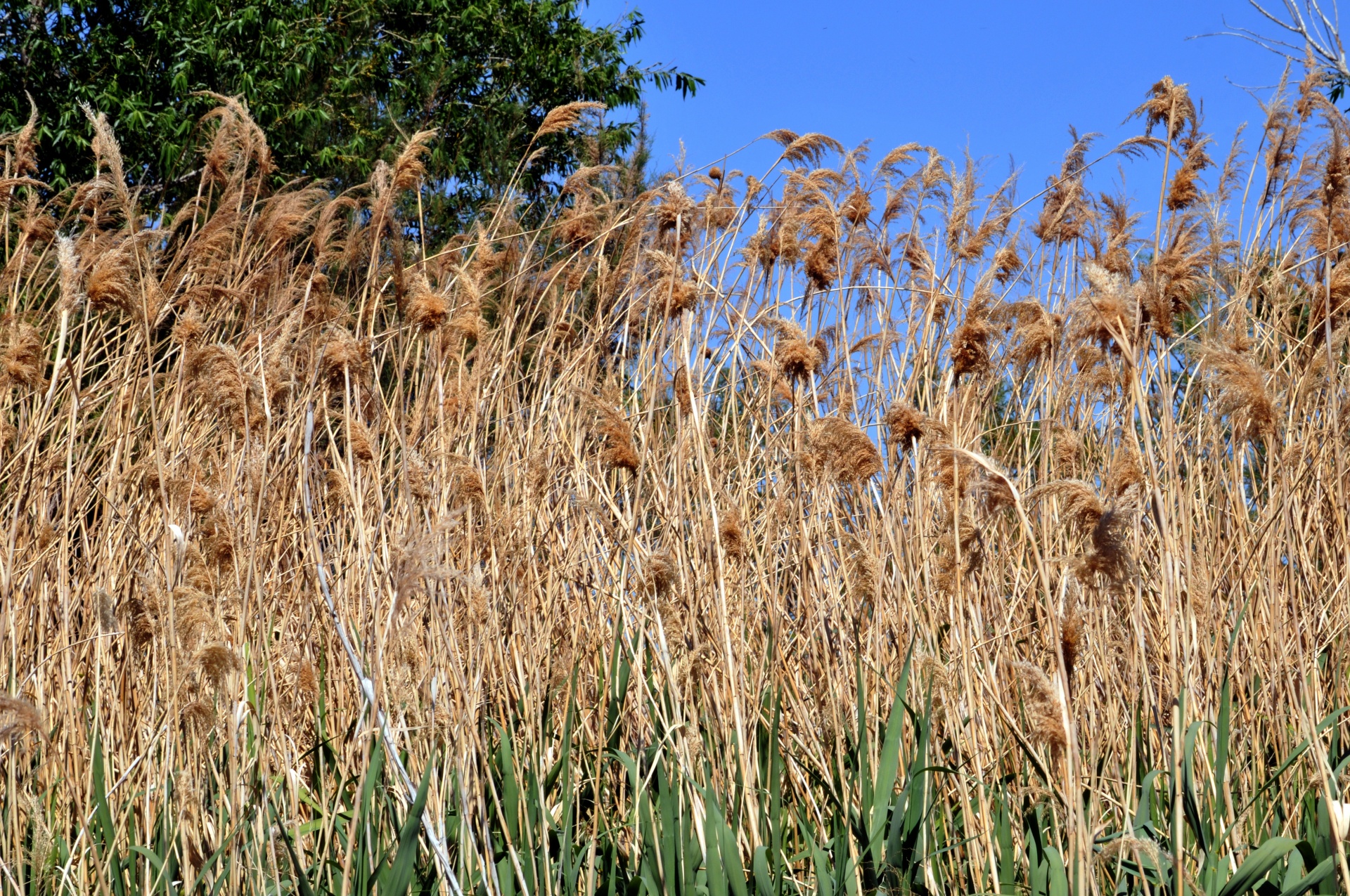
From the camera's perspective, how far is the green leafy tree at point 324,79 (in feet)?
26.3

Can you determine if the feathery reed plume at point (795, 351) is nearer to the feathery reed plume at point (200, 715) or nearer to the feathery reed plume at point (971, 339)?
the feathery reed plume at point (971, 339)

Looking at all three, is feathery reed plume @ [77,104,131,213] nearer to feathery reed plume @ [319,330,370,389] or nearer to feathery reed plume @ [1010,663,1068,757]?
feathery reed plume @ [319,330,370,389]

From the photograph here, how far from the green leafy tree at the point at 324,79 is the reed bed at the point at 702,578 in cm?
362

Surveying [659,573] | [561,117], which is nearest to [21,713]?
[659,573]

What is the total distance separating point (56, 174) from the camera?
7.54 metres

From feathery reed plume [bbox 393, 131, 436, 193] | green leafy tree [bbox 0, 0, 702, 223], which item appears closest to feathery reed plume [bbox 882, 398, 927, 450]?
feathery reed plume [bbox 393, 131, 436, 193]

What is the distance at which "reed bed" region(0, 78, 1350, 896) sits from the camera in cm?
190

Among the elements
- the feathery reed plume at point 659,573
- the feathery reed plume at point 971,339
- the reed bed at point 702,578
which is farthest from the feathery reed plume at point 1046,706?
the feathery reed plume at point 971,339

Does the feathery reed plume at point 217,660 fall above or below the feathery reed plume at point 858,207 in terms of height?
below

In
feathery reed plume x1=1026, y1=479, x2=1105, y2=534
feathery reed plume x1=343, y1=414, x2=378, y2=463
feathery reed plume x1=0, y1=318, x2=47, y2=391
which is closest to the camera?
feathery reed plume x1=1026, y1=479, x2=1105, y2=534

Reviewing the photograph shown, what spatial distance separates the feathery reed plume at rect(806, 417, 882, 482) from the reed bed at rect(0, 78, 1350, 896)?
0.01 m

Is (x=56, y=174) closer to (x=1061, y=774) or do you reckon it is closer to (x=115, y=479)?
(x=115, y=479)

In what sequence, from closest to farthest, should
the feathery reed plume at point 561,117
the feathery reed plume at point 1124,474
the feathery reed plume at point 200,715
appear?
the feathery reed plume at point 200,715 → the feathery reed plume at point 1124,474 → the feathery reed plume at point 561,117

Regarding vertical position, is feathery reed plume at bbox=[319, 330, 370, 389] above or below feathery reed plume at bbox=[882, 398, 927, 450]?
above
